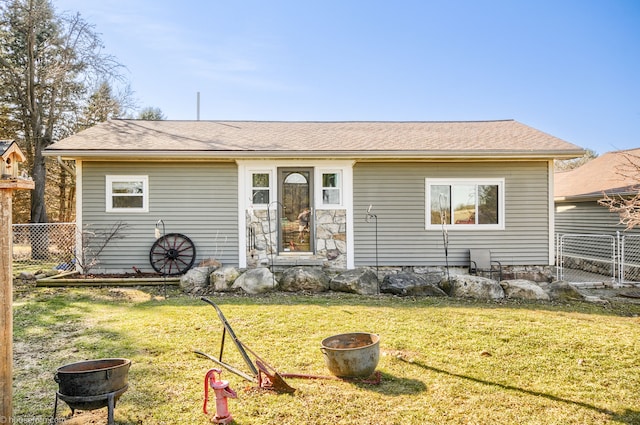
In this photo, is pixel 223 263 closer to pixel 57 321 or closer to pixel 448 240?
pixel 57 321

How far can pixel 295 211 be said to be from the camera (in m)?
9.00

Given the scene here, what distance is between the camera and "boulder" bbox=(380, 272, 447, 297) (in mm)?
7375

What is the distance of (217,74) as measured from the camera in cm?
1948

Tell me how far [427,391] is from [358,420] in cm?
77

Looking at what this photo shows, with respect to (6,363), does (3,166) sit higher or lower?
higher

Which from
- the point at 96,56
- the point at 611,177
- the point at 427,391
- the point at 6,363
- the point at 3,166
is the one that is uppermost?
the point at 96,56

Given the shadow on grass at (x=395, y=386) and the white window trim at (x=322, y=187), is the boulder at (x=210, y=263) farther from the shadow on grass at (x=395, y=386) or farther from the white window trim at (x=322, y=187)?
the shadow on grass at (x=395, y=386)

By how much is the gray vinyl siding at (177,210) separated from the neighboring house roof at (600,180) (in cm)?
915

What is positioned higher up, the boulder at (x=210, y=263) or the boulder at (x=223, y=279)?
the boulder at (x=210, y=263)

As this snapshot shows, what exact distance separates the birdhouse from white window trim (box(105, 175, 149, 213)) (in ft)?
20.8

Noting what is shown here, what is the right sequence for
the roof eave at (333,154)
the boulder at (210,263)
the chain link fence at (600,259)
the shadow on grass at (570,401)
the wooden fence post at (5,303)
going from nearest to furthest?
1. the wooden fence post at (5,303)
2. the shadow on grass at (570,401)
3. the roof eave at (333,154)
4. the boulder at (210,263)
5. the chain link fence at (600,259)

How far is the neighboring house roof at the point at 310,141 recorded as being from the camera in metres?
8.38

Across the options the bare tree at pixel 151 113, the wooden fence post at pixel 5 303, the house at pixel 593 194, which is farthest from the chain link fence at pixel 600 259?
the bare tree at pixel 151 113

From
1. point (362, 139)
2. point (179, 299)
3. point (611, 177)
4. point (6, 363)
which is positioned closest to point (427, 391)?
point (6, 363)
